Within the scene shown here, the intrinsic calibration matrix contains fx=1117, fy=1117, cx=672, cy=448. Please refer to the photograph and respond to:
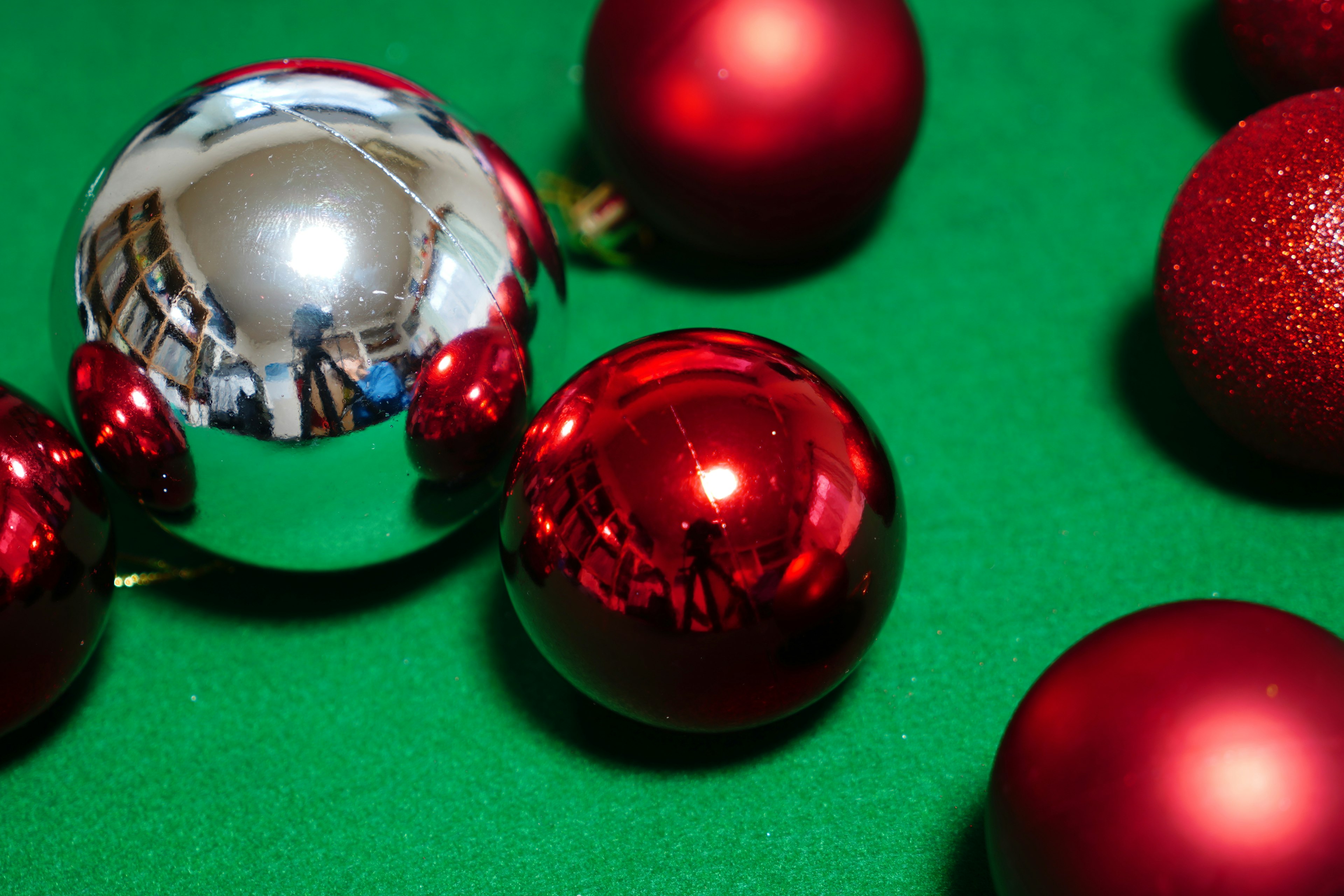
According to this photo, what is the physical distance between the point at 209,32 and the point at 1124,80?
5.42 feet

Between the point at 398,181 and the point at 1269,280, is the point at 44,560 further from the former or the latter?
the point at 1269,280

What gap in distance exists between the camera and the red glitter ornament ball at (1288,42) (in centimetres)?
151

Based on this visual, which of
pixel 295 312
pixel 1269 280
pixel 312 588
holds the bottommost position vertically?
pixel 312 588

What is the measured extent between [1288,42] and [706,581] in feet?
3.98

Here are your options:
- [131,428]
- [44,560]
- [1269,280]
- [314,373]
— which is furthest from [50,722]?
[1269,280]

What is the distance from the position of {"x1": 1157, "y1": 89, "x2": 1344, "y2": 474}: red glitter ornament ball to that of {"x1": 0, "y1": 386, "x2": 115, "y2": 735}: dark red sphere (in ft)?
4.12

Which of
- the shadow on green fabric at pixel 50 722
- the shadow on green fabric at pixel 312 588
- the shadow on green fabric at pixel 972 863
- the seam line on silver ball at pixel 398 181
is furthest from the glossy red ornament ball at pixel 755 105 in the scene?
the shadow on green fabric at pixel 50 722

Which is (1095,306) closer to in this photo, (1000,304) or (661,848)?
(1000,304)

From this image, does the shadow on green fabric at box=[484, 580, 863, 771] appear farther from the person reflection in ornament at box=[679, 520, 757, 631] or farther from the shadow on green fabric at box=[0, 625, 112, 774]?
the shadow on green fabric at box=[0, 625, 112, 774]

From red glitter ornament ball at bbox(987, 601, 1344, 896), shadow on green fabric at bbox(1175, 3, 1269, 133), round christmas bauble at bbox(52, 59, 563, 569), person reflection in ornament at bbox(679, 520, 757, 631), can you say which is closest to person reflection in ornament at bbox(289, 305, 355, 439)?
round christmas bauble at bbox(52, 59, 563, 569)

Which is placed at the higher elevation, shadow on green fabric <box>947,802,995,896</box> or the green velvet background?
the green velvet background

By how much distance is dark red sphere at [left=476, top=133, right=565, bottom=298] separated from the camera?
125cm

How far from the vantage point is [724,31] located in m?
1.44

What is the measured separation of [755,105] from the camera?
4.72ft
